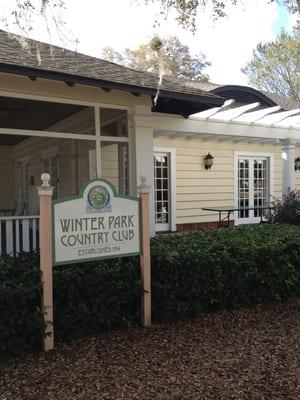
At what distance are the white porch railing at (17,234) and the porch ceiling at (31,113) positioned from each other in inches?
88.5

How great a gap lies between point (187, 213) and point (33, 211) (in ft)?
14.7

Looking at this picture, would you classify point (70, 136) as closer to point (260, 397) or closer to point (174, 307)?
point (174, 307)

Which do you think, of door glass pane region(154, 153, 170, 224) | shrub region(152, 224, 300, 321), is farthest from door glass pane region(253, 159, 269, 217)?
shrub region(152, 224, 300, 321)

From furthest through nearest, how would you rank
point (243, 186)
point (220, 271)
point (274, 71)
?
point (274, 71) < point (243, 186) < point (220, 271)

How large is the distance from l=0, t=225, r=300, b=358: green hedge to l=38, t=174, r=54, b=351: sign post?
94 mm

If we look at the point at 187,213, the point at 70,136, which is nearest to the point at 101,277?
the point at 70,136

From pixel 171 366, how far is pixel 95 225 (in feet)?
5.06

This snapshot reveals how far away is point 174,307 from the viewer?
188 inches

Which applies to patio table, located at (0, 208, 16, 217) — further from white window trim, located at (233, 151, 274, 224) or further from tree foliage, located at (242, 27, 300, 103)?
tree foliage, located at (242, 27, 300, 103)

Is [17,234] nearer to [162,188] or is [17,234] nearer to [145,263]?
[145,263]

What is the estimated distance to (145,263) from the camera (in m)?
4.55

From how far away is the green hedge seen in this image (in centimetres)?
384

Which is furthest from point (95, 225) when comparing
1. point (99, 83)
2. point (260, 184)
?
point (260, 184)

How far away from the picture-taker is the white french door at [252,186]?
1271cm
